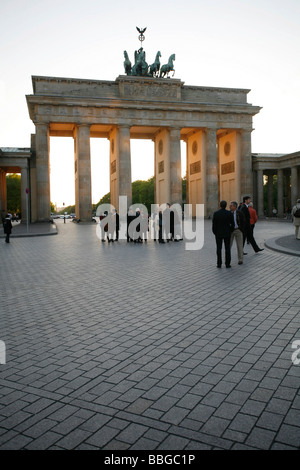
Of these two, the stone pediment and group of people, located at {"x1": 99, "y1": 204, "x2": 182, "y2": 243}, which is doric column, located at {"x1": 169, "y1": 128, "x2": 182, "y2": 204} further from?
group of people, located at {"x1": 99, "y1": 204, "x2": 182, "y2": 243}

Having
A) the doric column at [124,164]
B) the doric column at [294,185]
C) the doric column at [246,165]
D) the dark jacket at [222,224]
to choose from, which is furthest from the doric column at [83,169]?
the dark jacket at [222,224]

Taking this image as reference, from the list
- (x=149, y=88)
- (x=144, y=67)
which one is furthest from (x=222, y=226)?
(x=144, y=67)

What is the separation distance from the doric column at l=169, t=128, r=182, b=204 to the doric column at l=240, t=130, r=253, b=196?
26.5 feet

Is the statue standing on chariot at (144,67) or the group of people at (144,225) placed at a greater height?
the statue standing on chariot at (144,67)

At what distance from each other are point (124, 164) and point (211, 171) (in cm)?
1076

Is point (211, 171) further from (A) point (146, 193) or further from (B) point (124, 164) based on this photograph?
(A) point (146, 193)

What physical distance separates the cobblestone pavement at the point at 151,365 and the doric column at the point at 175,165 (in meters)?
41.0

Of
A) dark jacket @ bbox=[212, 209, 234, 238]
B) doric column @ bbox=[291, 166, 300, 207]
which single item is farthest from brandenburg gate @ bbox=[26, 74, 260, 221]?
dark jacket @ bbox=[212, 209, 234, 238]

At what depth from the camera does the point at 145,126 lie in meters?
49.3

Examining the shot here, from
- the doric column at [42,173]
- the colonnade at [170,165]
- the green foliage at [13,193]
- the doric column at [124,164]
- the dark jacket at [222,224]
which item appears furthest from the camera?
the green foliage at [13,193]

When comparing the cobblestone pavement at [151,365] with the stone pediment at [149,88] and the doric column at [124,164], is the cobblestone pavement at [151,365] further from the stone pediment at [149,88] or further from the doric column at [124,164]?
the stone pediment at [149,88]

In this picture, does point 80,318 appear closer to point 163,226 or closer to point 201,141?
point 163,226

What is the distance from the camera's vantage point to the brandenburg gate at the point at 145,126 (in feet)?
150
